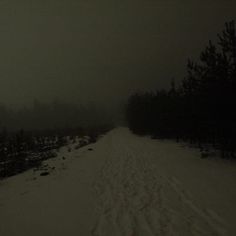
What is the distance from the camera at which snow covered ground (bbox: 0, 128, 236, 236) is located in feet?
18.3

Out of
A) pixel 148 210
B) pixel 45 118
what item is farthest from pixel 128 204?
pixel 45 118

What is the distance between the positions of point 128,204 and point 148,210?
0.81 metres

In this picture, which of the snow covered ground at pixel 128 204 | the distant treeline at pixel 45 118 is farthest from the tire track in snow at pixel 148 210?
the distant treeline at pixel 45 118

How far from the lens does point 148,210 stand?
6.55 meters

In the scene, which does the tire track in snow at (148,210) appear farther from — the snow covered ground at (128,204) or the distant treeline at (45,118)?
the distant treeline at (45,118)

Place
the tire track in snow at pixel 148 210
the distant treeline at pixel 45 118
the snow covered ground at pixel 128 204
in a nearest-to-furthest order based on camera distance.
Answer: the tire track in snow at pixel 148 210
the snow covered ground at pixel 128 204
the distant treeline at pixel 45 118

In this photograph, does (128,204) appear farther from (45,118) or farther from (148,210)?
(45,118)

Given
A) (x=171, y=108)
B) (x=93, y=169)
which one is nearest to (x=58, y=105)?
(x=171, y=108)

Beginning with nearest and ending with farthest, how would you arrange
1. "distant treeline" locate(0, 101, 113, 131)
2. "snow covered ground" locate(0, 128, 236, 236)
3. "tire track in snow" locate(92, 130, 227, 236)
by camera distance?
"tire track in snow" locate(92, 130, 227, 236)
"snow covered ground" locate(0, 128, 236, 236)
"distant treeline" locate(0, 101, 113, 131)

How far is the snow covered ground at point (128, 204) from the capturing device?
5570 mm

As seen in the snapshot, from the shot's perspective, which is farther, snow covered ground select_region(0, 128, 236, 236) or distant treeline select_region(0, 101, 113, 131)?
distant treeline select_region(0, 101, 113, 131)

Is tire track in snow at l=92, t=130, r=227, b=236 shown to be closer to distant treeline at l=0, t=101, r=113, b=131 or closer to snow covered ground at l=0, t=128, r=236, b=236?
A: snow covered ground at l=0, t=128, r=236, b=236

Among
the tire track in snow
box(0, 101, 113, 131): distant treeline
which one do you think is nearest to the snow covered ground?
the tire track in snow

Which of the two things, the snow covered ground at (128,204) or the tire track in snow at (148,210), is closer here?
the tire track in snow at (148,210)
